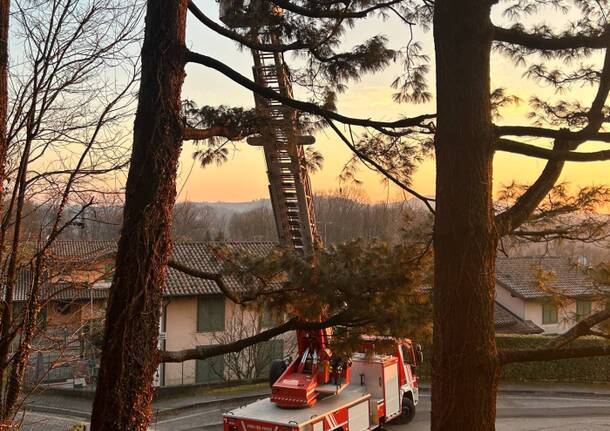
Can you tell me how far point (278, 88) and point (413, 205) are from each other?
214 cm

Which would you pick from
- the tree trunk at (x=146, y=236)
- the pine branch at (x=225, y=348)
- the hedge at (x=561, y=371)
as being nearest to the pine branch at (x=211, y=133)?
the tree trunk at (x=146, y=236)

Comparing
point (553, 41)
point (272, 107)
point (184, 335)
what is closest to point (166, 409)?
point (184, 335)

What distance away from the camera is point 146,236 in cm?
412

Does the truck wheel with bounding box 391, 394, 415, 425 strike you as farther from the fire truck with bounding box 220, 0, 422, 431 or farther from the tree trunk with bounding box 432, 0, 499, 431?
the tree trunk with bounding box 432, 0, 499, 431

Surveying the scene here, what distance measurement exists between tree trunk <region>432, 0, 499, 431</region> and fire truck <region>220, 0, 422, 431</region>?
215cm

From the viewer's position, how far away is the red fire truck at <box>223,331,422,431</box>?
9.90 m

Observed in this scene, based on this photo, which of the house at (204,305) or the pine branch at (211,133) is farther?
the house at (204,305)

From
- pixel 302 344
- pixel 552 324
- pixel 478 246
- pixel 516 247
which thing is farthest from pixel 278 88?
pixel 552 324

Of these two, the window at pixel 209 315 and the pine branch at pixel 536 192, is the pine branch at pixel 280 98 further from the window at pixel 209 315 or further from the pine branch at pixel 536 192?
the window at pixel 209 315

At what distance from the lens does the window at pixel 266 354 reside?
2041cm

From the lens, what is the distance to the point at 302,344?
11.0 meters

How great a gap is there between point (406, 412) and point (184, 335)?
10.1 m

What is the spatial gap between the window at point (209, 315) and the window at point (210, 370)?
1.22 m

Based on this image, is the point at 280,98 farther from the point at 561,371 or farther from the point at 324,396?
the point at 561,371
